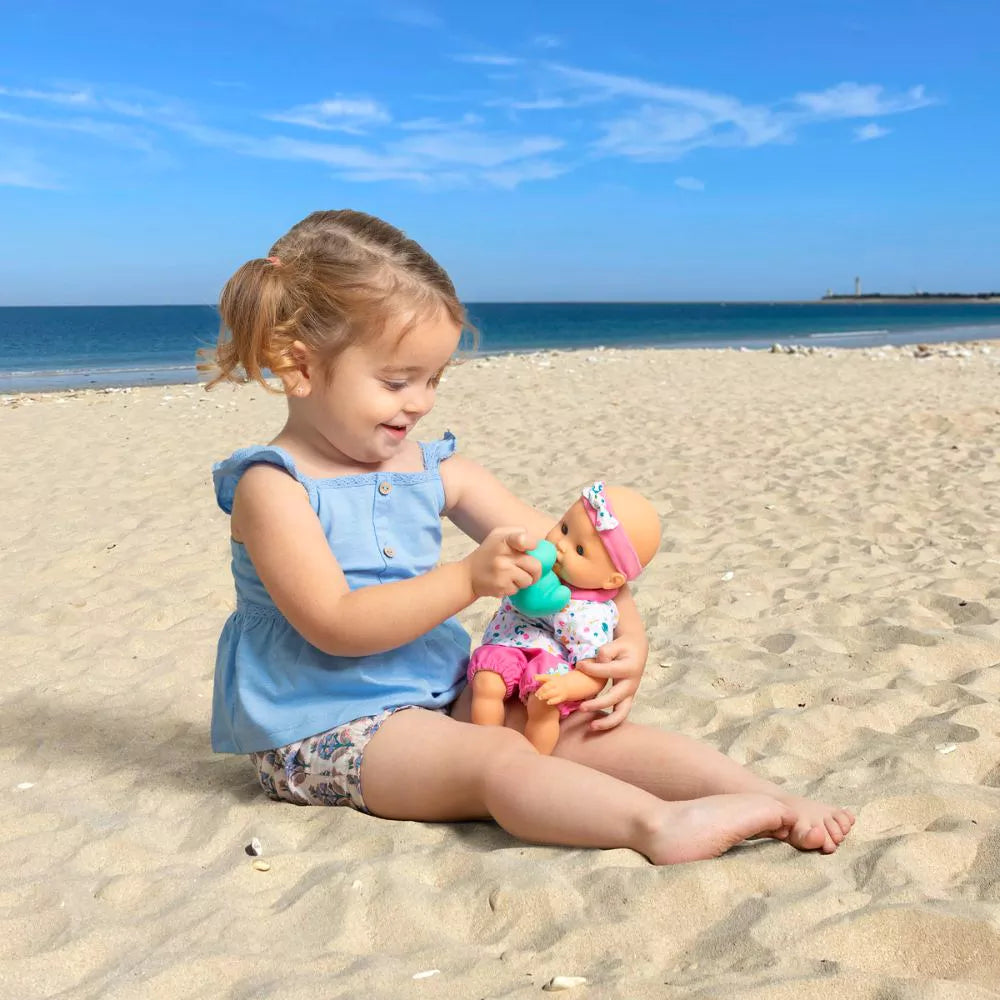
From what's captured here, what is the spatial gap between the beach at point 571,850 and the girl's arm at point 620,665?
35 centimetres

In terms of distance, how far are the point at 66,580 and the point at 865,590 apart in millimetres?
3555

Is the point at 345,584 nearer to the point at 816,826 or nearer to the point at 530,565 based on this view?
the point at 530,565

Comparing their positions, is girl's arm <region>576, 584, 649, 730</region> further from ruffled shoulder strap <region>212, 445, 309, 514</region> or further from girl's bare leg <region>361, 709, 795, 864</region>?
ruffled shoulder strap <region>212, 445, 309, 514</region>

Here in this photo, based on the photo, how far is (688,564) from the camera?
4.72 meters

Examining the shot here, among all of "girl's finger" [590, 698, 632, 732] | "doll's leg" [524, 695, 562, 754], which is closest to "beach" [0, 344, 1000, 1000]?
"doll's leg" [524, 695, 562, 754]

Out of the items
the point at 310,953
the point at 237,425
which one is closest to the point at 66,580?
the point at 310,953

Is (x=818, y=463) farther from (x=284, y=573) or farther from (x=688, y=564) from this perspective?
(x=284, y=573)

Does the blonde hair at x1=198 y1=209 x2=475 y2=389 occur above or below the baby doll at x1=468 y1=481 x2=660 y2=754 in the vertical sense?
above

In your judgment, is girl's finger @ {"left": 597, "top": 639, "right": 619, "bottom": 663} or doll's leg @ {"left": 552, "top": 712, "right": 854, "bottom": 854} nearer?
doll's leg @ {"left": 552, "top": 712, "right": 854, "bottom": 854}

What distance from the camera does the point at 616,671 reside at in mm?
2303

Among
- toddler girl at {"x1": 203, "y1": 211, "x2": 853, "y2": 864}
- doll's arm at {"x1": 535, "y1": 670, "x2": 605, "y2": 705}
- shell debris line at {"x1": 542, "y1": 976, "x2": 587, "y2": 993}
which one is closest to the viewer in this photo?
shell debris line at {"x1": 542, "y1": 976, "x2": 587, "y2": 993}

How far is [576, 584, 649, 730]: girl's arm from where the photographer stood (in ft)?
7.54

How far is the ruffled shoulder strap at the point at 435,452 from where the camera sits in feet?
8.63

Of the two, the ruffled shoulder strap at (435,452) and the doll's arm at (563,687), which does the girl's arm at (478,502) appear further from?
the doll's arm at (563,687)
